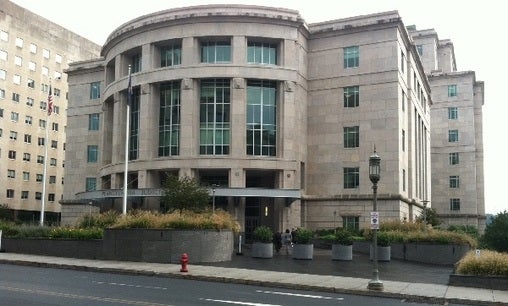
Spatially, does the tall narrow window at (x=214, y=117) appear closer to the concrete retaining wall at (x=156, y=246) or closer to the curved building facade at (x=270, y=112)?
the curved building facade at (x=270, y=112)

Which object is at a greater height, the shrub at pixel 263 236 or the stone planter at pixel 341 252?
the shrub at pixel 263 236

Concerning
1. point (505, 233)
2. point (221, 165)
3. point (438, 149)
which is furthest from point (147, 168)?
point (438, 149)

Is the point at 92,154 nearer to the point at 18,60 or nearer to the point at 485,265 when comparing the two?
the point at 18,60

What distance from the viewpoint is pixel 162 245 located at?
1067 inches

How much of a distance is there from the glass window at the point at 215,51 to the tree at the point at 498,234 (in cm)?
2873

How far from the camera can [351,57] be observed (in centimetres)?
5484

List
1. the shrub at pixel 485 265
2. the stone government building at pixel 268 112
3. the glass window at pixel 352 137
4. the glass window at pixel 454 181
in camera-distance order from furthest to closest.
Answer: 1. the glass window at pixel 454 181
2. the glass window at pixel 352 137
3. the stone government building at pixel 268 112
4. the shrub at pixel 485 265

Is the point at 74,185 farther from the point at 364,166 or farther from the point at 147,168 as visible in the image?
the point at 364,166

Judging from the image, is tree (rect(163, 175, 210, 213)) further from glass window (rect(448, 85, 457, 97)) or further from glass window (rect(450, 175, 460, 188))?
glass window (rect(448, 85, 457, 97))

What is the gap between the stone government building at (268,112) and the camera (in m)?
51.7

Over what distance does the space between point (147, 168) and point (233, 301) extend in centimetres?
3973

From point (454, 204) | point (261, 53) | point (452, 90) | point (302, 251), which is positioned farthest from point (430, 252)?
point (452, 90)

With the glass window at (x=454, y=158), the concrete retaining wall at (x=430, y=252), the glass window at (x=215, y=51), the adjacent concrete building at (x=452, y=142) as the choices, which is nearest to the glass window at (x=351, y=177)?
the glass window at (x=215, y=51)

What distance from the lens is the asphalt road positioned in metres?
14.1
